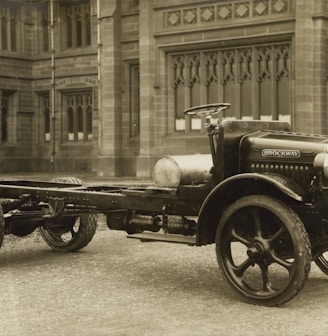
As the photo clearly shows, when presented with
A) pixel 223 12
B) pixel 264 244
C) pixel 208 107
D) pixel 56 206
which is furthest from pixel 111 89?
pixel 264 244

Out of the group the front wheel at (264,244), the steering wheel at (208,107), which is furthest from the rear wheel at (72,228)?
the front wheel at (264,244)

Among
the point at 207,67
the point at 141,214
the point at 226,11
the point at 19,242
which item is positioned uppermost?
the point at 226,11

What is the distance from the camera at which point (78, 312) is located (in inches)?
223

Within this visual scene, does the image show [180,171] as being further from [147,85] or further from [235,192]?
[147,85]

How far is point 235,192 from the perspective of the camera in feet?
20.9

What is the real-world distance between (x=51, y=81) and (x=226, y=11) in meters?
10.5

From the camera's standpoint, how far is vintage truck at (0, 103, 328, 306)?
19.5ft

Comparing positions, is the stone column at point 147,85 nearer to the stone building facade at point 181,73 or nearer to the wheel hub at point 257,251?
the stone building facade at point 181,73

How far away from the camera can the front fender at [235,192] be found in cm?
599

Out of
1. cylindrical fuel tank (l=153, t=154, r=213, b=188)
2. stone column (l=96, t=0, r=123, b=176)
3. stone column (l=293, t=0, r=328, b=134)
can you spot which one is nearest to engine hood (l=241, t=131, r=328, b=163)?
cylindrical fuel tank (l=153, t=154, r=213, b=188)

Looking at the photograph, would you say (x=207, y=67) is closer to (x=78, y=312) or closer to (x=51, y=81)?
(x=51, y=81)

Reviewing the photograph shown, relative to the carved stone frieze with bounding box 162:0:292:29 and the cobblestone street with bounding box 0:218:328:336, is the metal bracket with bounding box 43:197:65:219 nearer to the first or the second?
the cobblestone street with bounding box 0:218:328:336

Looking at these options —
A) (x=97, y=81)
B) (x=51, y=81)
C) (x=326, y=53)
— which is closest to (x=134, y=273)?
(x=326, y=53)

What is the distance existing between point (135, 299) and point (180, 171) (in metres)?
1.29
